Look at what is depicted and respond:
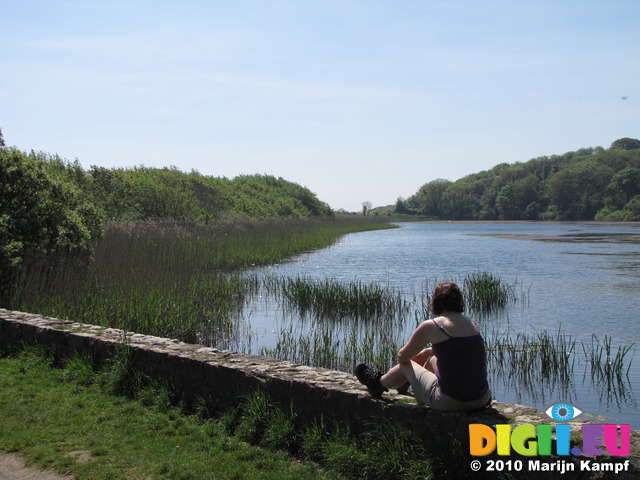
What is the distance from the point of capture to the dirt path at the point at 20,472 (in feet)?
13.5

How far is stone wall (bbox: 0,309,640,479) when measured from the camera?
3795mm

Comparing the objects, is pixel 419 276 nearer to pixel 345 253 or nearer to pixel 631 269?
pixel 631 269

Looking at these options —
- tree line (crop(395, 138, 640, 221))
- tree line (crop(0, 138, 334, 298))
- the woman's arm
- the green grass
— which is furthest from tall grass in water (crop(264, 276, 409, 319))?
tree line (crop(395, 138, 640, 221))

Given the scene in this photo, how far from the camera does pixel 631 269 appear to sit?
841 inches

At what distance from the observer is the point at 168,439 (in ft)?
15.6

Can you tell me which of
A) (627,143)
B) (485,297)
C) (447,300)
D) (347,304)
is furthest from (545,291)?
(627,143)

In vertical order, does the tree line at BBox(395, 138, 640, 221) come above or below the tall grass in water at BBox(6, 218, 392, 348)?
above

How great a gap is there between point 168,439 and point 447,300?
2.53m

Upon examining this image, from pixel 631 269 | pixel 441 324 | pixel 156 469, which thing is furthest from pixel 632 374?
pixel 631 269

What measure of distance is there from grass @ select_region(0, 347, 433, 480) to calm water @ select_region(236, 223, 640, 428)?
2.81 metres

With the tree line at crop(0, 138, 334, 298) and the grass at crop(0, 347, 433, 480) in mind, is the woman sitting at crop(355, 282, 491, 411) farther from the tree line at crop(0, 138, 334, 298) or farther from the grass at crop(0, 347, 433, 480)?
the tree line at crop(0, 138, 334, 298)

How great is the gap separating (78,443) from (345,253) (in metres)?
26.0

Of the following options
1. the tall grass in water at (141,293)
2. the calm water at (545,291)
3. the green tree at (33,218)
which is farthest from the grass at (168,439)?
the green tree at (33,218)

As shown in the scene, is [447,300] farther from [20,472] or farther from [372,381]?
[20,472]
